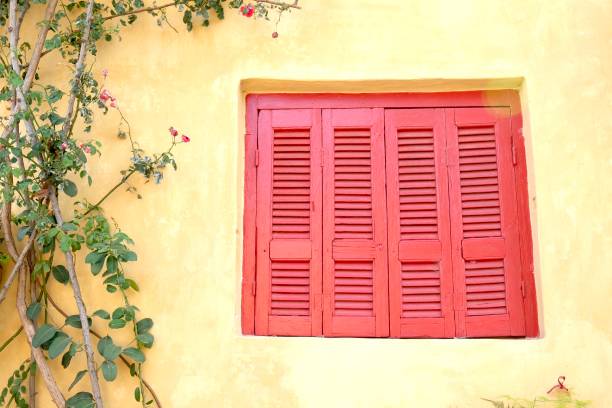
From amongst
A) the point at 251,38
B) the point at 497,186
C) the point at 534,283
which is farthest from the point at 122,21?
the point at 534,283

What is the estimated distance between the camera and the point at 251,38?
418 centimetres

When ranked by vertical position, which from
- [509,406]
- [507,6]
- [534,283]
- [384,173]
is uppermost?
[507,6]

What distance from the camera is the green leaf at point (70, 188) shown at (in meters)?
3.85

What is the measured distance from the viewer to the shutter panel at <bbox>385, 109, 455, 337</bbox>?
12.8 feet

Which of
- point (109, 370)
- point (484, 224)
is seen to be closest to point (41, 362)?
point (109, 370)

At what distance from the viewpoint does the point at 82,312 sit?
12.3ft

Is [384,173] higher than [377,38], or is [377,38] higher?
[377,38]

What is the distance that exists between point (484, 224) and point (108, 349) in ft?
6.26

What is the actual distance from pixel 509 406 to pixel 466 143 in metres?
1.31

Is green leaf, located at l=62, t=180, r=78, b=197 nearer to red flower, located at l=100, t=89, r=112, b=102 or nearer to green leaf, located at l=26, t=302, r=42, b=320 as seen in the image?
red flower, located at l=100, t=89, r=112, b=102

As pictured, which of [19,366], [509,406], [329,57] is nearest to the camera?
[509,406]

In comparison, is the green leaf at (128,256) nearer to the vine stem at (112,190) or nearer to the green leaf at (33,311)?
the vine stem at (112,190)

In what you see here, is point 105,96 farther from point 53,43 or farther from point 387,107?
point 387,107

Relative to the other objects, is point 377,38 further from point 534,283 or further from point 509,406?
point 509,406
